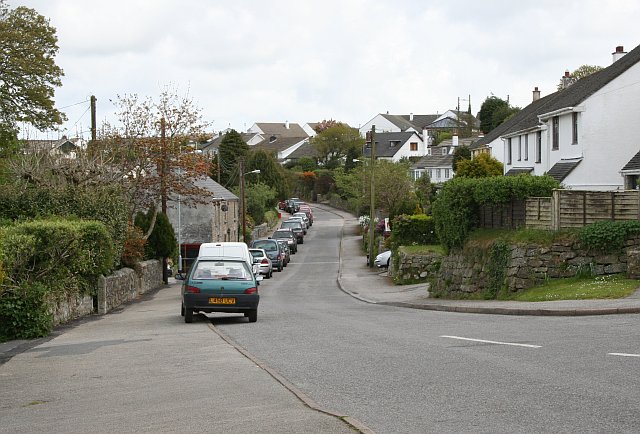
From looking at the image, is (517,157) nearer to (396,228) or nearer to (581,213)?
(396,228)

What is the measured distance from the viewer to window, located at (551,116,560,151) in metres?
45.2

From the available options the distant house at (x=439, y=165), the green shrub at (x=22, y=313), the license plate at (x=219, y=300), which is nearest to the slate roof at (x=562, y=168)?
the license plate at (x=219, y=300)

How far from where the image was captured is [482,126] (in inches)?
4437

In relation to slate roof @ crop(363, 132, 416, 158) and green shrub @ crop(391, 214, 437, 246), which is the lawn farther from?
slate roof @ crop(363, 132, 416, 158)

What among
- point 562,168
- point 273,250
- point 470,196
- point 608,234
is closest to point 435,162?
point 273,250

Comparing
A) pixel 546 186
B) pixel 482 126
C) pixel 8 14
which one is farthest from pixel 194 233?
pixel 482 126

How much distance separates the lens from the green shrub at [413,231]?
48500 mm

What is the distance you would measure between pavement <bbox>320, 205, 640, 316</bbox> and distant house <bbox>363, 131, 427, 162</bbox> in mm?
72497

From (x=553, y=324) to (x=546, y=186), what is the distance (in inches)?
423

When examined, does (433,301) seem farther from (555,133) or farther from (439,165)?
(439,165)

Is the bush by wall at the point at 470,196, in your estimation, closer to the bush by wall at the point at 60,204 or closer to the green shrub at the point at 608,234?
the green shrub at the point at 608,234

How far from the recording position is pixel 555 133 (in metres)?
45.8

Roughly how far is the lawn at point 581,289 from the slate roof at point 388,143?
106 meters

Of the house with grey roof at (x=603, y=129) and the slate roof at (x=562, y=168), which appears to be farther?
the slate roof at (x=562, y=168)
